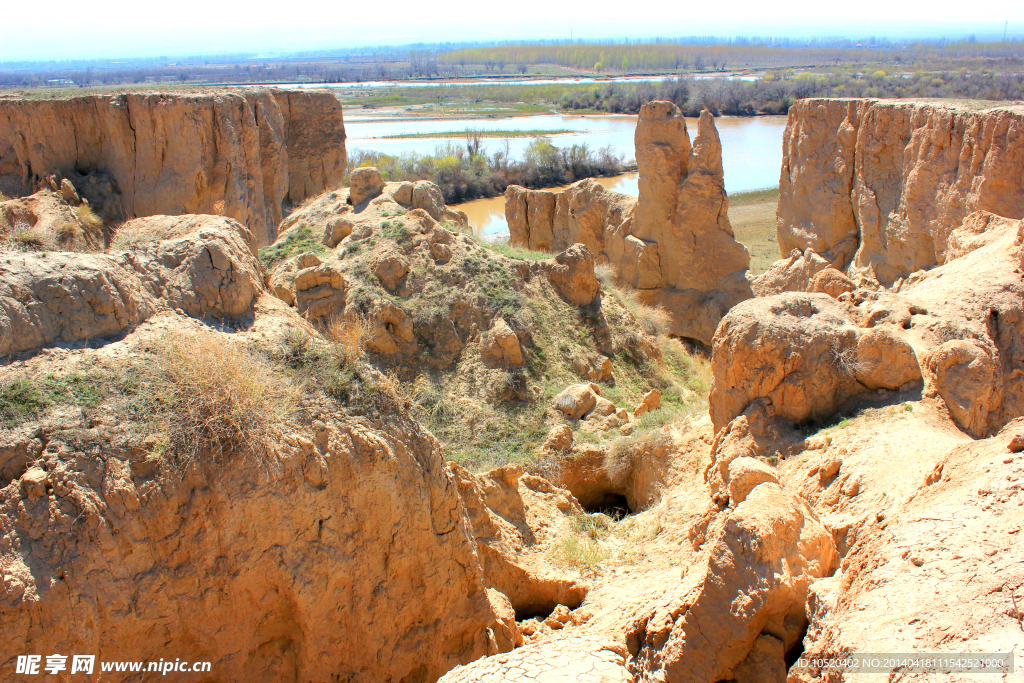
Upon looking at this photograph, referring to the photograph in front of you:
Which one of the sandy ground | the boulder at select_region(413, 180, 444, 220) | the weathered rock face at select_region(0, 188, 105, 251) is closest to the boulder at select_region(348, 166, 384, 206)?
the boulder at select_region(413, 180, 444, 220)

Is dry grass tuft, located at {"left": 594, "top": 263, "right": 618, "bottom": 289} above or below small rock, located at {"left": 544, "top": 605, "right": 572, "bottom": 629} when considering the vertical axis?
above

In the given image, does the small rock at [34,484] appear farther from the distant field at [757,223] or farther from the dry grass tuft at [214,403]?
the distant field at [757,223]

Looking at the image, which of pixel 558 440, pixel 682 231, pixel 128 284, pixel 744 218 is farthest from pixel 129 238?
pixel 744 218

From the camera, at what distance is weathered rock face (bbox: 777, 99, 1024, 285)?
1339 cm

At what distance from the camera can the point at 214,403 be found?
435 cm

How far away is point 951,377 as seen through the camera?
6496 millimetres

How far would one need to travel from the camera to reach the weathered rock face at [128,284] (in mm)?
4465

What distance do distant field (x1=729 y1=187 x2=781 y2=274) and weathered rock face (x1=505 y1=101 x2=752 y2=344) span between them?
610 cm

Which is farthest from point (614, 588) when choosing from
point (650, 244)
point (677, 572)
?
point (650, 244)

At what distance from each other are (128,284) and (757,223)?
105 ft

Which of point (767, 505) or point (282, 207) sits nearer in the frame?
point (767, 505)

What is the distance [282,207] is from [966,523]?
20.6 m

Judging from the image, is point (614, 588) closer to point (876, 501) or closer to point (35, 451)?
point (876, 501)

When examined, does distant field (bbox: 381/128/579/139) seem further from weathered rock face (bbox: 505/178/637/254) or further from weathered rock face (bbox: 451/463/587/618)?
weathered rock face (bbox: 451/463/587/618)
